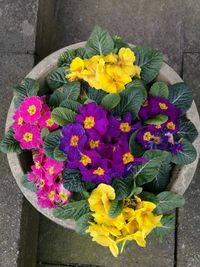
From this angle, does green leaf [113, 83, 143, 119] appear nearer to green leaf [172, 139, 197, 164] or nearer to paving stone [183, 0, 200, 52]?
green leaf [172, 139, 197, 164]

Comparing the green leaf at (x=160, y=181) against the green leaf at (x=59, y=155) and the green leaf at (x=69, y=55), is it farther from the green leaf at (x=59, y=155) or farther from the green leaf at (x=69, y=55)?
the green leaf at (x=69, y=55)

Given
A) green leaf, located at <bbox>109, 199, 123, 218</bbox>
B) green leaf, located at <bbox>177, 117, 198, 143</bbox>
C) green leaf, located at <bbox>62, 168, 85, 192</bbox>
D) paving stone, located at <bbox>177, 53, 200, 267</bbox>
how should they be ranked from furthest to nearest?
paving stone, located at <bbox>177, 53, 200, 267</bbox>
green leaf, located at <bbox>177, 117, 198, 143</bbox>
green leaf, located at <bbox>62, 168, 85, 192</bbox>
green leaf, located at <bbox>109, 199, 123, 218</bbox>

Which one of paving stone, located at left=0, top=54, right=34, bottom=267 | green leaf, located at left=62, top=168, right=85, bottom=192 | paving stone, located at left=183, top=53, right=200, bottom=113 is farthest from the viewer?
paving stone, located at left=183, top=53, right=200, bottom=113

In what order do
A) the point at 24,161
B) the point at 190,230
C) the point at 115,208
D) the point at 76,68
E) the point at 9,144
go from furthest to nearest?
the point at 190,230 → the point at 24,161 → the point at 9,144 → the point at 76,68 → the point at 115,208

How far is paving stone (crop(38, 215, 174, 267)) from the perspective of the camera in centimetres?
207

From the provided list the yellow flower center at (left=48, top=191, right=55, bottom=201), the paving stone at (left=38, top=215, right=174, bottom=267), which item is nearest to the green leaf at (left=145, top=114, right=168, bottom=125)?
the yellow flower center at (left=48, top=191, right=55, bottom=201)

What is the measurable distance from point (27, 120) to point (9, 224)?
0.64 metres

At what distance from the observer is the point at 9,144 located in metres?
1.61

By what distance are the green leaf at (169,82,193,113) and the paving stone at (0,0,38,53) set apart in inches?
31.9

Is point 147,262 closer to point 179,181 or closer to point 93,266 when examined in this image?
point 93,266

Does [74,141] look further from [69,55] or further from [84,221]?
[69,55]

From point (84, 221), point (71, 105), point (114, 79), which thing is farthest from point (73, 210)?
point (114, 79)

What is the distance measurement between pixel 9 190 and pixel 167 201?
2.64 ft

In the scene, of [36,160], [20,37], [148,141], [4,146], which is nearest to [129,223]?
[148,141]
